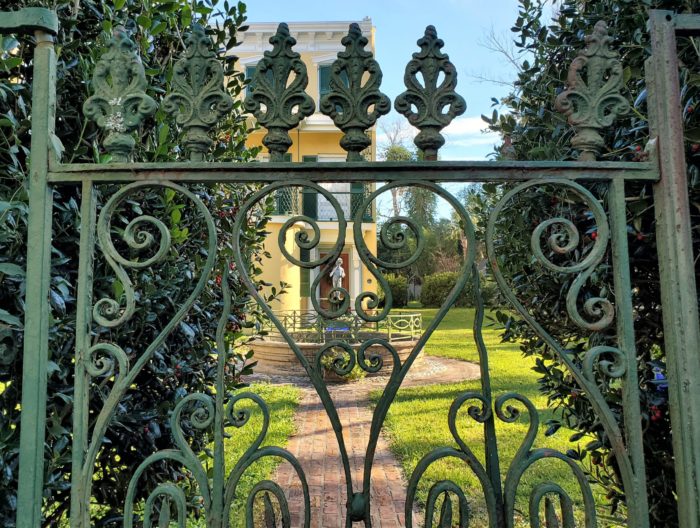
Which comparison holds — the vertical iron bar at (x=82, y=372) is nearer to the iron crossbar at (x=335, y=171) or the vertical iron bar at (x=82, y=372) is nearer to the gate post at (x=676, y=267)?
the iron crossbar at (x=335, y=171)

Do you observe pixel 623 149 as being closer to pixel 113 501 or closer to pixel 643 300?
pixel 643 300

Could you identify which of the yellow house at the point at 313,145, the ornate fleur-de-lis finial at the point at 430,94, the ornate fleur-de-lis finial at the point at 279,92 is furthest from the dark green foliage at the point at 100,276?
the yellow house at the point at 313,145

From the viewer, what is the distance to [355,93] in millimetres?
1189

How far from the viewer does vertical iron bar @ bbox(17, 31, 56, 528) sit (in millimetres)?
1111

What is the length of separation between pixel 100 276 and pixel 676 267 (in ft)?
5.81

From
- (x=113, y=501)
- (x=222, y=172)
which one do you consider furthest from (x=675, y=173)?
(x=113, y=501)

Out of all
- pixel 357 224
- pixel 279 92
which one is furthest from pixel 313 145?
pixel 357 224

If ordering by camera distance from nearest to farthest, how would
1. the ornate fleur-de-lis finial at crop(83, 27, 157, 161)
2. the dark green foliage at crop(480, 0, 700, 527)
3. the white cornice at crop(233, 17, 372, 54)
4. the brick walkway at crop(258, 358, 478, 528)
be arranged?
the ornate fleur-de-lis finial at crop(83, 27, 157, 161), the dark green foliage at crop(480, 0, 700, 527), the brick walkway at crop(258, 358, 478, 528), the white cornice at crop(233, 17, 372, 54)

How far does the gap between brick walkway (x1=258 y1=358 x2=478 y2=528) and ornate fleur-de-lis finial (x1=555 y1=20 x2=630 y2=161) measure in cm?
315

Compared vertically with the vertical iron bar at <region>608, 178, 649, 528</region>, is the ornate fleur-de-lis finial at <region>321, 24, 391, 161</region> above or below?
above

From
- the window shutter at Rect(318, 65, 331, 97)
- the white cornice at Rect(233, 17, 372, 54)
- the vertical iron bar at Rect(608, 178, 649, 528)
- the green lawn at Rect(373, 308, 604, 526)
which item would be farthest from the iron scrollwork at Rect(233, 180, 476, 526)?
the window shutter at Rect(318, 65, 331, 97)

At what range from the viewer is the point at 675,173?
1.12 metres

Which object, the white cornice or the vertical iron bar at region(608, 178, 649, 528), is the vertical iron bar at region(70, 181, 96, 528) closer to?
the vertical iron bar at region(608, 178, 649, 528)

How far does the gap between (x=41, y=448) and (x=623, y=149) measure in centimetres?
193
